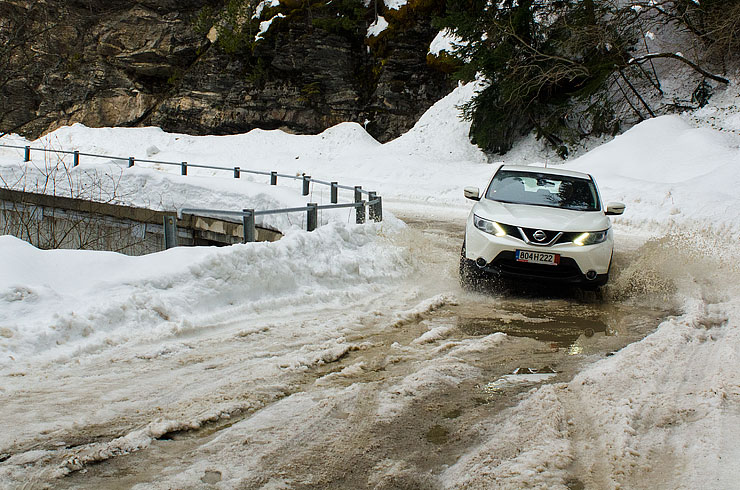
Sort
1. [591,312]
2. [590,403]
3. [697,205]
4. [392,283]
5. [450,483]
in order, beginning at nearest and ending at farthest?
[450,483], [590,403], [591,312], [392,283], [697,205]

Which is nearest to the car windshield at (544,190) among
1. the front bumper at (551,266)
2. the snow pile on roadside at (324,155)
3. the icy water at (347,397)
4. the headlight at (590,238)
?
the headlight at (590,238)

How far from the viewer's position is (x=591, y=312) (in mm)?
6715

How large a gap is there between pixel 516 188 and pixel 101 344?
578 cm

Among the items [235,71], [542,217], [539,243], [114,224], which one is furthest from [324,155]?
[539,243]

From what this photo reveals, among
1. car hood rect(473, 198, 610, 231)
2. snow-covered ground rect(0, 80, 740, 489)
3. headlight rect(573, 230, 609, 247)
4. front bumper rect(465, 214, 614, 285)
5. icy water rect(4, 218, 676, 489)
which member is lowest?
icy water rect(4, 218, 676, 489)

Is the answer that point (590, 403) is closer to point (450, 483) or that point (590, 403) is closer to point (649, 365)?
point (649, 365)

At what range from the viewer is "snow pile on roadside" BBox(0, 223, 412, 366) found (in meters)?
4.88

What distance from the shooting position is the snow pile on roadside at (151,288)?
488cm

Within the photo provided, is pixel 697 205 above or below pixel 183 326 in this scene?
above

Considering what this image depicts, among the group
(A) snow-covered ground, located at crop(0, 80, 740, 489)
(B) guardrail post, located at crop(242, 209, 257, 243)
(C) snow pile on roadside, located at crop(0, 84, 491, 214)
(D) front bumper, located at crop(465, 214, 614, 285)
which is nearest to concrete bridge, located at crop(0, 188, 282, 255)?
(C) snow pile on roadside, located at crop(0, 84, 491, 214)

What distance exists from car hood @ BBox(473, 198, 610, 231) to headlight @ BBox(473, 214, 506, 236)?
0.05 metres

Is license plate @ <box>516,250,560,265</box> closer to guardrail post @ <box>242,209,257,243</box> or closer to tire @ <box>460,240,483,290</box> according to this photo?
tire @ <box>460,240,483,290</box>

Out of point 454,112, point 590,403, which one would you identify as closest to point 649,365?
point 590,403

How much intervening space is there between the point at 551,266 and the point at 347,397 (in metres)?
3.79
